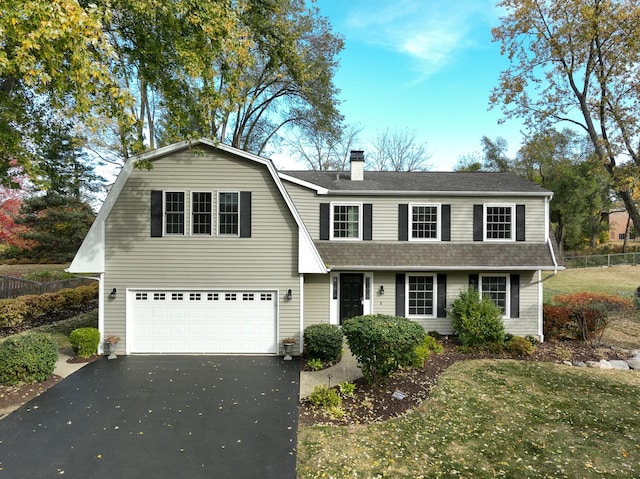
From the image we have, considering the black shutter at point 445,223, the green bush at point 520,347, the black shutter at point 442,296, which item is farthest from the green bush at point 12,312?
the green bush at point 520,347

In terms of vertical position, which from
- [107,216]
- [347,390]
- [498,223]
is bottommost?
[347,390]

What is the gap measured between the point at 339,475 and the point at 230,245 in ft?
23.3

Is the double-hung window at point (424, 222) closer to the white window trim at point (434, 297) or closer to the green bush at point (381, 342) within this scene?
the white window trim at point (434, 297)

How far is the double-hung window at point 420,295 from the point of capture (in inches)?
472

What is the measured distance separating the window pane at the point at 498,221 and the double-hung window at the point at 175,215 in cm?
1081

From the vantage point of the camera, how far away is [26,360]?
7977 millimetres

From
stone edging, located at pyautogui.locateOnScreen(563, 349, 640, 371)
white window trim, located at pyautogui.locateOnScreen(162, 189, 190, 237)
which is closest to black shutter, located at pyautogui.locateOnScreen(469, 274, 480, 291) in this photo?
stone edging, located at pyautogui.locateOnScreen(563, 349, 640, 371)

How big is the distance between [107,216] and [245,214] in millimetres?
4277

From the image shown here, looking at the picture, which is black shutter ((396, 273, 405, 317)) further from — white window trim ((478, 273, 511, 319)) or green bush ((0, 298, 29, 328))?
green bush ((0, 298, 29, 328))

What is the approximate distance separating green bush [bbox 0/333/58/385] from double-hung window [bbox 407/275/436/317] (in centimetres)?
1104

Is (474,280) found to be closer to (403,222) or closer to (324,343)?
(403,222)

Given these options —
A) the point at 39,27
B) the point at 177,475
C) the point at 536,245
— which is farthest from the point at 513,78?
the point at 177,475

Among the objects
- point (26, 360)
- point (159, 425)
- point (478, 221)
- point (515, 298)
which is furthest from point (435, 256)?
point (26, 360)

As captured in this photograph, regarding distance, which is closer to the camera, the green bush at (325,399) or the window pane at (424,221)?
the green bush at (325,399)
